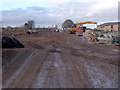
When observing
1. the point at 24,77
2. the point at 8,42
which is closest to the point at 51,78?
the point at 24,77

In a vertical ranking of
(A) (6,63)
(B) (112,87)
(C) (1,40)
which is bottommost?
(B) (112,87)

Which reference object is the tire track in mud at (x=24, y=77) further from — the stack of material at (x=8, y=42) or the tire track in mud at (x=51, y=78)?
the stack of material at (x=8, y=42)

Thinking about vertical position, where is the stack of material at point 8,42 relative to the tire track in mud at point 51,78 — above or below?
above

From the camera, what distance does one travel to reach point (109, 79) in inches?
240

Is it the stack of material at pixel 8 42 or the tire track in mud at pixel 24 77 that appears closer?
the tire track in mud at pixel 24 77

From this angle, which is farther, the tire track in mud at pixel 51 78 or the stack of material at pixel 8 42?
the stack of material at pixel 8 42

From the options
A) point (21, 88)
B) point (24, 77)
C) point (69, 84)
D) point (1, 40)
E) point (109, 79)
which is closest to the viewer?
point (21, 88)

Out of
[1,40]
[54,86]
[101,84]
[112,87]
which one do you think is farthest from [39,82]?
[1,40]

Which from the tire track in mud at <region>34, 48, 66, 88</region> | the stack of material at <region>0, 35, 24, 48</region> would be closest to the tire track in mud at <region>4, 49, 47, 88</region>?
the tire track in mud at <region>34, 48, 66, 88</region>

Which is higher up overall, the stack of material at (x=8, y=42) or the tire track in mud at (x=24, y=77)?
the stack of material at (x=8, y=42)

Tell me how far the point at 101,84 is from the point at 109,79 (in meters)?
0.83

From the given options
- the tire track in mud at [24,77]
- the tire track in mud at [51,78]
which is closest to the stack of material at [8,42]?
the tire track in mud at [24,77]

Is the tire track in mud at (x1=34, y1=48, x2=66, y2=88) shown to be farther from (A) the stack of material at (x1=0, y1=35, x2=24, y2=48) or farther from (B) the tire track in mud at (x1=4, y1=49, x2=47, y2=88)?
(A) the stack of material at (x1=0, y1=35, x2=24, y2=48)

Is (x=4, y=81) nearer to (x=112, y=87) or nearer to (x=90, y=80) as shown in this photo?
(x=90, y=80)
